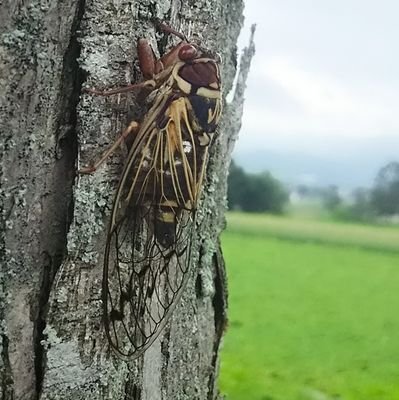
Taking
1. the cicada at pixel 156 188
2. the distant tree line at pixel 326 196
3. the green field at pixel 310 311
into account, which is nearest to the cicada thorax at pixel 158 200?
the cicada at pixel 156 188

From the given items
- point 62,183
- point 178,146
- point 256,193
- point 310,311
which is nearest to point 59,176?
point 62,183

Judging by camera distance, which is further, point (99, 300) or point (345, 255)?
point (345, 255)

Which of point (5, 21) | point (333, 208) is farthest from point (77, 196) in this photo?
point (333, 208)

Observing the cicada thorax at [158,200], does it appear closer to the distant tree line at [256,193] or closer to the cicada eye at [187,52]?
the cicada eye at [187,52]

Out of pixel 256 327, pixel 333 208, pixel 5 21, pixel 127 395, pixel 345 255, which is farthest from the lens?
pixel 345 255

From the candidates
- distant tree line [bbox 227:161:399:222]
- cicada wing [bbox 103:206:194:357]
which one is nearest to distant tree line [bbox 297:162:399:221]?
distant tree line [bbox 227:161:399:222]

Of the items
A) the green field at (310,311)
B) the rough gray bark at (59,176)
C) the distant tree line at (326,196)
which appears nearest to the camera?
the rough gray bark at (59,176)

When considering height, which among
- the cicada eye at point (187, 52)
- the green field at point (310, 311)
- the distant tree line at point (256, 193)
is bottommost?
the green field at point (310, 311)

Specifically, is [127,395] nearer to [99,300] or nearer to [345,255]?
[99,300]
